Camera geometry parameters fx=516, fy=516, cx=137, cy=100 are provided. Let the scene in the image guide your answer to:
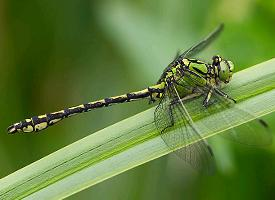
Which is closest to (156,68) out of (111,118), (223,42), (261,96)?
(223,42)

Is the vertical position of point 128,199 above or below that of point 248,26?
below

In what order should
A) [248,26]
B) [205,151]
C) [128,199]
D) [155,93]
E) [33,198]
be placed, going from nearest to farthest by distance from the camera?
1. [33,198]
2. [205,151]
3. [155,93]
4. [248,26]
5. [128,199]

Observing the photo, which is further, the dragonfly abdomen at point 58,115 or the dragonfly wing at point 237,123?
the dragonfly abdomen at point 58,115

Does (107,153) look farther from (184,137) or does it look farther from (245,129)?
(245,129)

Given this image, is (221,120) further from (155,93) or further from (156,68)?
(156,68)

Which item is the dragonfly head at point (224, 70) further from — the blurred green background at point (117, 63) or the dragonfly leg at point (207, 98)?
the blurred green background at point (117, 63)

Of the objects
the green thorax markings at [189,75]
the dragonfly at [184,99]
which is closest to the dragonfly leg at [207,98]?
the dragonfly at [184,99]
